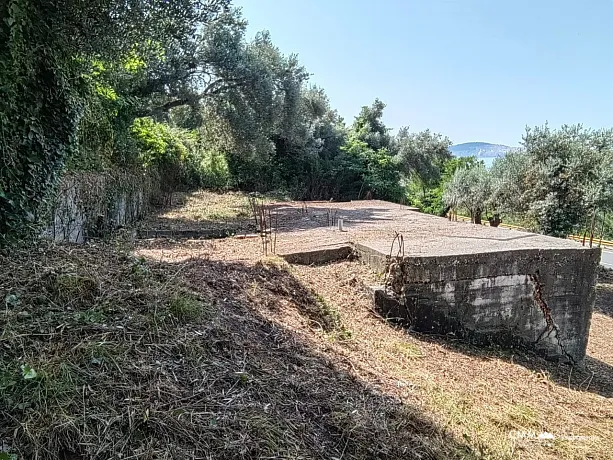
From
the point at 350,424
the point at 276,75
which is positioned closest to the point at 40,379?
the point at 350,424

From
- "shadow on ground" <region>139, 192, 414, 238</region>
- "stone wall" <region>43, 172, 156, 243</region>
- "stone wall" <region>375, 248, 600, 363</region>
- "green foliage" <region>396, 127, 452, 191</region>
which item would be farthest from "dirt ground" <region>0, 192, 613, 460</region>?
"green foliage" <region>396, 127, 452, 191</region>

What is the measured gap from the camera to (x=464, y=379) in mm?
3350

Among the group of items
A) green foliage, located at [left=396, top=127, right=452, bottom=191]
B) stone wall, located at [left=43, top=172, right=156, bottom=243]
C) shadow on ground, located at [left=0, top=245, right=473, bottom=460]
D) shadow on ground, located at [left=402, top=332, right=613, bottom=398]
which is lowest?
shadow on ground, located at [left=402, top=332, right=613, bottom=398]

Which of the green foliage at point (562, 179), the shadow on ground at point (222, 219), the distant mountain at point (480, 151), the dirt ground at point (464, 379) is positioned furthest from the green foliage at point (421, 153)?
the dirt ground at point (464, 379)

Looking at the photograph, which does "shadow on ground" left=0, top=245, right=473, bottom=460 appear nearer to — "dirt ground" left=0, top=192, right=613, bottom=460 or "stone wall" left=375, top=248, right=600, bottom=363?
"dirt ground" left=0, top=192, right=613, bottom=460

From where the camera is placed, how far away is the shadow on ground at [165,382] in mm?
1547

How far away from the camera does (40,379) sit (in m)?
1.65

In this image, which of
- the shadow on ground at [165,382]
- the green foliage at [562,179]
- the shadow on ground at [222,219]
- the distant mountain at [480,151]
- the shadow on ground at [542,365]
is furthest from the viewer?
the distant mountain at [480,151]

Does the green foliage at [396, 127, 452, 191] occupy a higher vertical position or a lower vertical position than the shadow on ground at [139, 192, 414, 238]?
higher

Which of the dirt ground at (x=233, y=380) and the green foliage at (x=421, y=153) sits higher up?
the green foliage at (x=421, y=153)

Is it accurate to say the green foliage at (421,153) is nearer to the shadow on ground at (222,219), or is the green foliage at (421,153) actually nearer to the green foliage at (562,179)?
the green foliage at (562,179)

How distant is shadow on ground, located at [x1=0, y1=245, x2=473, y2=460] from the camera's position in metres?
1.55

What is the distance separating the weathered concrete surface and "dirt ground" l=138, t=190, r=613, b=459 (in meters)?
0.21

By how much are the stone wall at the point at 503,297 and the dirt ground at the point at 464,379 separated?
0.72ft
